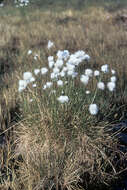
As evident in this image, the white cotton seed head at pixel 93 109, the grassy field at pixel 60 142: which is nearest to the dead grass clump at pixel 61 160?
the grassy field at pixel 60 142

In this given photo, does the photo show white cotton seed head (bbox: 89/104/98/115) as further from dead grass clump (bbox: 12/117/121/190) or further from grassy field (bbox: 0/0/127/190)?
dead grass clump (bbox: 12/117/121/190)

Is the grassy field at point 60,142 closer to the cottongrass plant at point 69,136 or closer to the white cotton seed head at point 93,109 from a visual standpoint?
the cottongrass plant at point 69,136

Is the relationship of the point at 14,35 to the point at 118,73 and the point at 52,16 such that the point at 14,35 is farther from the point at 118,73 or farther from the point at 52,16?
the point at 118,73

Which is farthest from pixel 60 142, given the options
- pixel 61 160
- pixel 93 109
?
pixel 93 109

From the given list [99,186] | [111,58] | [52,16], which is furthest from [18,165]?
[52,16]

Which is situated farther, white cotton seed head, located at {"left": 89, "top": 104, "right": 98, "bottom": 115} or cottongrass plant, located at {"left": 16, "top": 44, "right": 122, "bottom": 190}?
cottongrass plant, located at {"left": 16, "top": 44, "right": 122, "bottom": 190}

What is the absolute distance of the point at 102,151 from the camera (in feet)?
8.57

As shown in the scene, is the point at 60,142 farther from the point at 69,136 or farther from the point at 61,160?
the point at 61,160

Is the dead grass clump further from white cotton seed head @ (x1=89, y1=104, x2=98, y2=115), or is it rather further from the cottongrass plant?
white cotton seed head @ (x1=89, y1=104, x2=98, y2=115)

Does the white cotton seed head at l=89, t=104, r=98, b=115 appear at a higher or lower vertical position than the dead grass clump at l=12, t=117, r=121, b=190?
higher

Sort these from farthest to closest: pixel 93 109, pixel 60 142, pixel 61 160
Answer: pixel 60 142 < pixel 61 160 < pixel 93 109

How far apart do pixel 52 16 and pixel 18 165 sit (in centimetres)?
761

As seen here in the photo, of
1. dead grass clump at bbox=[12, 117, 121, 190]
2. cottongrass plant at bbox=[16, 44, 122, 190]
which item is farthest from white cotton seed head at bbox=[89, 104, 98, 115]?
dead grass clump at bbox=[12, 117, 121, 190]

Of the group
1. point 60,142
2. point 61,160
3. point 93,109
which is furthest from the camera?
point 60,142
